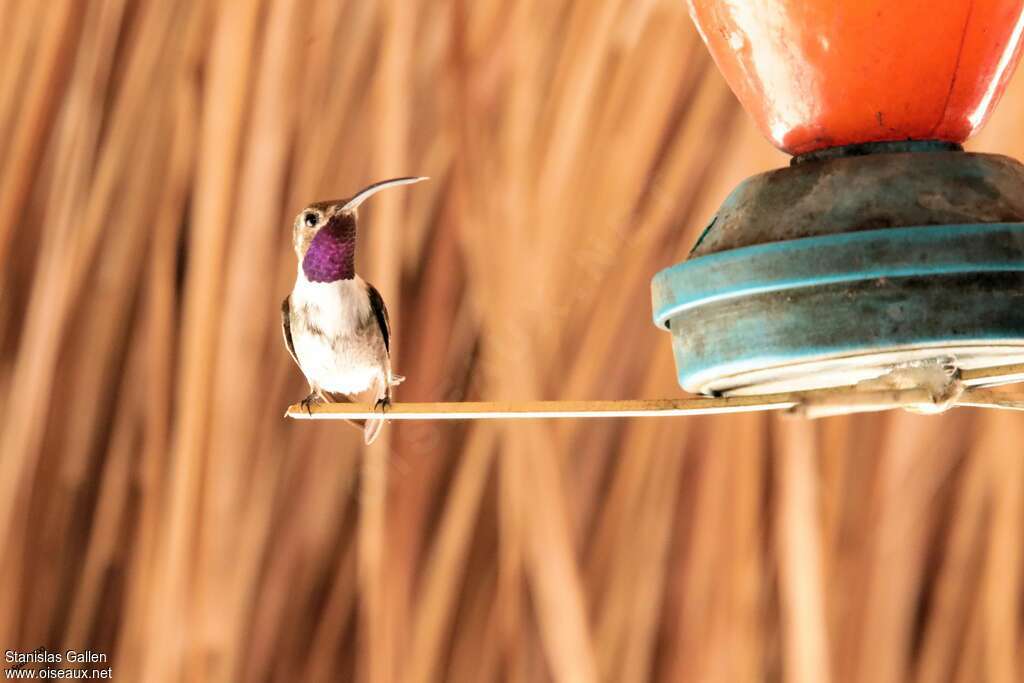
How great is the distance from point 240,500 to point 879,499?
96cm

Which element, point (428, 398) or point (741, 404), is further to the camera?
point (428, 398)

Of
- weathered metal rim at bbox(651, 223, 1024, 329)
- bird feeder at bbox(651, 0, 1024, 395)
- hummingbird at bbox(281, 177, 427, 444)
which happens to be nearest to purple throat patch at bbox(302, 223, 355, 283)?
hummingbird at bbox(281, 177, 427, 444)

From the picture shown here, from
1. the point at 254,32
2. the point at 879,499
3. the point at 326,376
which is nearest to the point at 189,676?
the point at 326,376

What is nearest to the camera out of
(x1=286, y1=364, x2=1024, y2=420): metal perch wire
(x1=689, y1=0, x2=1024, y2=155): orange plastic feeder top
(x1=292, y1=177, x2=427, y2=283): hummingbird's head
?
(x1=286, y1=364, x2=1024, y2=420): metal perch wire

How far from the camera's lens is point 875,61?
763mm

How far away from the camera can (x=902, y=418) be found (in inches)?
81.4

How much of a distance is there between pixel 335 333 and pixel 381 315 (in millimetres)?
66

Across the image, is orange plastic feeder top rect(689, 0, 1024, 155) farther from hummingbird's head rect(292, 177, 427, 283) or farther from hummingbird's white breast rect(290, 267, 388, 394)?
hummingbird's white breast rect(290, 267, 388, 394)

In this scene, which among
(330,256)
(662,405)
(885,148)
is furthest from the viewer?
(330,256)

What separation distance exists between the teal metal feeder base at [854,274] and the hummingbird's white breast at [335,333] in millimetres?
977

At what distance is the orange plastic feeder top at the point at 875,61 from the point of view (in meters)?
0.75

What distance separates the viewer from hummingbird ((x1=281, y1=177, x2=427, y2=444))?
5.47 feet

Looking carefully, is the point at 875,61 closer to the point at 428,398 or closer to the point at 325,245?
the point at 325,245

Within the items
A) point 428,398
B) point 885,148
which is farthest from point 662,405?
point 428,398
